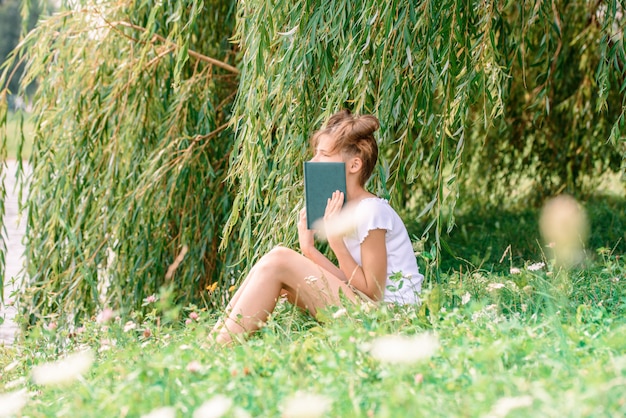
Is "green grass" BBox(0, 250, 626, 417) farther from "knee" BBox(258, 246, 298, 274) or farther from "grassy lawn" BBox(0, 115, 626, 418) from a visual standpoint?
"knee" BBox(258, 246, 298, 274)

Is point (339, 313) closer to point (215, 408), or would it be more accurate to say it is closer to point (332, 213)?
point (332, 213)

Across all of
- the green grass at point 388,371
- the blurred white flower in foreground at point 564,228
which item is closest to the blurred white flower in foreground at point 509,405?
the green grass at point 388,371

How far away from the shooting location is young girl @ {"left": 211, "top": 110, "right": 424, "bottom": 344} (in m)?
2.77

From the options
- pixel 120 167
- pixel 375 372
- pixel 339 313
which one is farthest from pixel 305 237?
pixel 120 167

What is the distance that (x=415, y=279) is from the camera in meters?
2.92

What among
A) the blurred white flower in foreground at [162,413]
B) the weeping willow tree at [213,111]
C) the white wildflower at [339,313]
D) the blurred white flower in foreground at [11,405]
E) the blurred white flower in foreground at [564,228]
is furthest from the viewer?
the blurred white flower in foreground at [564,228]

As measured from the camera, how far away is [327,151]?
299cm

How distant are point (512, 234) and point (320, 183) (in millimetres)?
2715

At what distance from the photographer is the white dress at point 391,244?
286 centimetres

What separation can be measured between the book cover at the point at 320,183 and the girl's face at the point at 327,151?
0.09 meters

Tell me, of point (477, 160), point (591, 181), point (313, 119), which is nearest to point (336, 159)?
point (313, 119)

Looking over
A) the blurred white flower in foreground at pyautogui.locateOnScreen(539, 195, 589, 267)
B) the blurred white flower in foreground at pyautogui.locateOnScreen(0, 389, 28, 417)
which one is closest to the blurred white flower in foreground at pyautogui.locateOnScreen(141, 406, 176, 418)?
the blurred white flower in foreground at pyautogui.locateOnScreen(0, 389, 28, 417)

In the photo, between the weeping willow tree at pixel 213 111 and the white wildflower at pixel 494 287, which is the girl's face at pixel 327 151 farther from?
the white wildflower at pixel 494 287

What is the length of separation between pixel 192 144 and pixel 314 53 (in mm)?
1136
